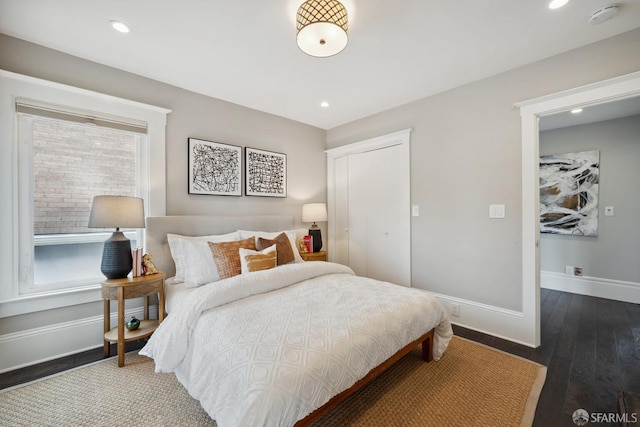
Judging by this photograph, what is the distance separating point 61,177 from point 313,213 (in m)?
2.66

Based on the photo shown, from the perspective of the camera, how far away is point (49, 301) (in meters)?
2.20

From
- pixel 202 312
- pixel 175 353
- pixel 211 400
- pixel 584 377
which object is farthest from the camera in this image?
pixel 584 377

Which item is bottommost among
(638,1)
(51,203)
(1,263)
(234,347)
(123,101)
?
(234,347)

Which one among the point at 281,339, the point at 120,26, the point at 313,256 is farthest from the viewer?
the point at 313,256

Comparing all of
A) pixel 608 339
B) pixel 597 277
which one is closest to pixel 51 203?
pixel 608 339

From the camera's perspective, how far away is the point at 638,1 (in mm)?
1715

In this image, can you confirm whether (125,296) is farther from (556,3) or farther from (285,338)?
(556,3)

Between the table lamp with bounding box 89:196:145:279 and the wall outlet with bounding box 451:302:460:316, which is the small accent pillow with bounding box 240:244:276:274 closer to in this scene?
the table lamp with bounding box 89:196:145:279

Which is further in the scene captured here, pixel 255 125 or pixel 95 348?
pixel 255 125

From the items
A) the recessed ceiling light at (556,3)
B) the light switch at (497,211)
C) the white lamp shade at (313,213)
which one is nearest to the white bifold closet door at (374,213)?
the white lamp shade at (313,213)

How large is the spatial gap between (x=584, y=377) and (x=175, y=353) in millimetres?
2823

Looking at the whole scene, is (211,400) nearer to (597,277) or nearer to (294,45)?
(294,45)

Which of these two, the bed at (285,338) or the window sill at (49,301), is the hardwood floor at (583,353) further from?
the window sill at (49,301)

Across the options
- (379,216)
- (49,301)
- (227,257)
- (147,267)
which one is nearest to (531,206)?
(379,216)
